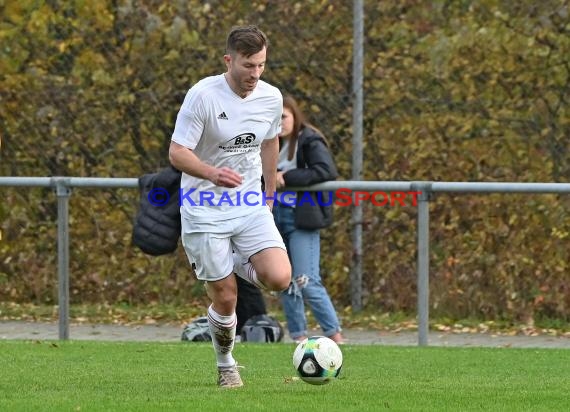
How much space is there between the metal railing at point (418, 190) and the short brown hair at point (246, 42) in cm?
345

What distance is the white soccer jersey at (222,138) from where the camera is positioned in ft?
27.1

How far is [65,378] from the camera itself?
28.9 feet

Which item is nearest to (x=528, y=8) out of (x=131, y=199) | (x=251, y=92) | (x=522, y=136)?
(x=522, y=136)

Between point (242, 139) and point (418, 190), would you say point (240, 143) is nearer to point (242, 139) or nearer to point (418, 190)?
point (242, 139)

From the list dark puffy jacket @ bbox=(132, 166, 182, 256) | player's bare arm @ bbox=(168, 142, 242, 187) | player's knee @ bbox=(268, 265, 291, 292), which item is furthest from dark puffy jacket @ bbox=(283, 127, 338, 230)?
player's bare arm @ bbox=(168, 142, 242, 187)

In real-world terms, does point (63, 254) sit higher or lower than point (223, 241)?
lower

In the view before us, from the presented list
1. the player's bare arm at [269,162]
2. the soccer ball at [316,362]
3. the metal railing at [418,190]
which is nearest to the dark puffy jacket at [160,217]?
the metal railing at [418,190]

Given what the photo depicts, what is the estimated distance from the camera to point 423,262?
37.7 feet

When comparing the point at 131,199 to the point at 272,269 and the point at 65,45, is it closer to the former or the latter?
the point at 65,45

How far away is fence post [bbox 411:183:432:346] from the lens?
1145cm

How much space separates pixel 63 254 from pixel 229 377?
3983mm

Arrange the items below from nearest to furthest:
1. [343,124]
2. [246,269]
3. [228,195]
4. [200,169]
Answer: [200,169] < [228,195] < [246,269] < [343,124]

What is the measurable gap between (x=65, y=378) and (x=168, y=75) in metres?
6.07

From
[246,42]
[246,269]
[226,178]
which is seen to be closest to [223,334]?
[246,269]
